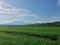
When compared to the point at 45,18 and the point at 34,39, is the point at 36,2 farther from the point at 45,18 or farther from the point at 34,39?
the point at 34,39

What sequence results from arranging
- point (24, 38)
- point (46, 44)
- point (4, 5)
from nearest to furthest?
point (46, 44), point (24, 38), point (4, 5)

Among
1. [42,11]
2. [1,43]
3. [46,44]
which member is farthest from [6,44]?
[42,11]

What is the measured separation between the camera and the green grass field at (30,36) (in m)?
2.12

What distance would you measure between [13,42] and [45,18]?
554 mm

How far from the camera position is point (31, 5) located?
229cm

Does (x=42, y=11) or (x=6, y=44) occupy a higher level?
(x=42, y=11)

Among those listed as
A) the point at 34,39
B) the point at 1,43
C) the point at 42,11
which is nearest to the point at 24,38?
the point at 34,39

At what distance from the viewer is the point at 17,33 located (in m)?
2.34

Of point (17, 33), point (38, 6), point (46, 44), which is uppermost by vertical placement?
point (38, 6)

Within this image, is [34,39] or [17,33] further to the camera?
[17,33]

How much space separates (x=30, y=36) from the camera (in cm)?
227

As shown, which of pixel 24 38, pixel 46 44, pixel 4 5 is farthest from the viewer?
pixel 4 5

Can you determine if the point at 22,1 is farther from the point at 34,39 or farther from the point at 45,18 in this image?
the point at 34,39

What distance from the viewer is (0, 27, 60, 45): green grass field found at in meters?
2.12
